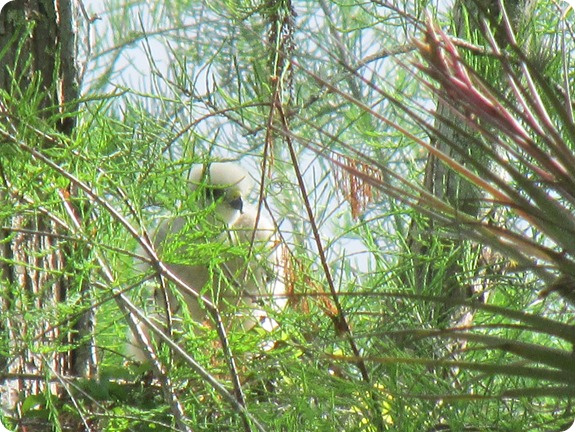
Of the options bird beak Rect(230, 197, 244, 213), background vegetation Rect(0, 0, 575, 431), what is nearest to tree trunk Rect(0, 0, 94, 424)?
background vegetation Rect(0, 0, 575, 431)

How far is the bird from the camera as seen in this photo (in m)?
1.10

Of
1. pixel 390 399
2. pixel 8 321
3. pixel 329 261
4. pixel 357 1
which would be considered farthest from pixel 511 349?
pixel 357 1

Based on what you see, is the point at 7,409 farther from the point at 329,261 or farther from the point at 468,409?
the point at 468,409

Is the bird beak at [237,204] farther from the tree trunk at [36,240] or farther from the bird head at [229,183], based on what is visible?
the tree trunk at [36,240]

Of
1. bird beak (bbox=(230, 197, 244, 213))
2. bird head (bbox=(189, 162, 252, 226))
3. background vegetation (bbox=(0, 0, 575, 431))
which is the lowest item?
background vegetation (bbox=(0, 0, 575, 431))

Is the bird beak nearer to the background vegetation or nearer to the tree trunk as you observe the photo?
the background vegetation

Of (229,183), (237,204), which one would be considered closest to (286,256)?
(229,183)

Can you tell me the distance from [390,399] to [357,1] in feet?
2.51

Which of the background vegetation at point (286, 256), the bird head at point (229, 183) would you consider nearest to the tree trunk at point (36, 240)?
the background vegetation at point (286, 256)

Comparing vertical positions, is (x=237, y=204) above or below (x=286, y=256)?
above

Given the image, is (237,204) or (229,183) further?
(237,204)

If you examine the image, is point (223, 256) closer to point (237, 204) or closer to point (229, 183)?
point (229, 183)

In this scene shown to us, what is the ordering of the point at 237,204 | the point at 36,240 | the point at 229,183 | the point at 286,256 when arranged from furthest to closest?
1. the point at 237,204
2. the point at 229,183
3. the point at 36,240
4. the point at 286,256

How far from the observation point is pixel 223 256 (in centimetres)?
125
